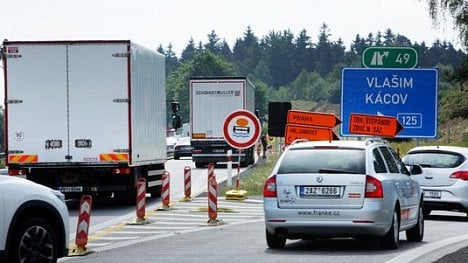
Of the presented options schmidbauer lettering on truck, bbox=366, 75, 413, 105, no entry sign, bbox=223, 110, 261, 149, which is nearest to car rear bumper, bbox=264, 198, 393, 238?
no entry sign, bbox=223, 110, 261, 149

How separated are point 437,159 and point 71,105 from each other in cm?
796

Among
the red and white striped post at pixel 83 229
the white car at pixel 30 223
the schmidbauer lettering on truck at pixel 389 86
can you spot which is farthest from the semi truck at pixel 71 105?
the white car at pixel 30 223

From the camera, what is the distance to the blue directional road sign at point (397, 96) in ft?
98.0

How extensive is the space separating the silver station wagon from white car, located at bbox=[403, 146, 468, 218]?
6538 millimetres

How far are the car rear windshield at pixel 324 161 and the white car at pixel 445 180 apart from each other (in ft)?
23.1

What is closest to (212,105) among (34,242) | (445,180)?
(445,180)

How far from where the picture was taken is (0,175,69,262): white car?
38.5 ft

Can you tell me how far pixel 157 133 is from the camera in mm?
29656

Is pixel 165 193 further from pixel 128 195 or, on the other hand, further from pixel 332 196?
pixel 332 196

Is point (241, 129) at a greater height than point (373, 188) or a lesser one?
greater

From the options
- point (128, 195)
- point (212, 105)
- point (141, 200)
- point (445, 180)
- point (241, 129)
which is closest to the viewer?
point (141, 200)

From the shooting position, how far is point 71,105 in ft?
84.2

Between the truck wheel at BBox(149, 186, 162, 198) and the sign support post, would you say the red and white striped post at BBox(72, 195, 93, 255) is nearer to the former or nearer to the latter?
the sign support post

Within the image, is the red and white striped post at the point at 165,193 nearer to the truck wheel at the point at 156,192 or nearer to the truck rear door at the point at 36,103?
the truck rear door at the point at 36,103
